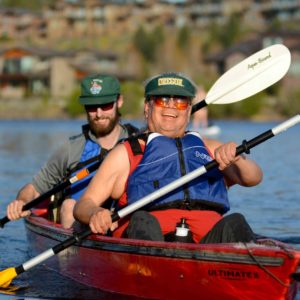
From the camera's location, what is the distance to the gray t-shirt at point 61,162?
7.86m

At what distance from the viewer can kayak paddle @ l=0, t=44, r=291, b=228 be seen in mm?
7340

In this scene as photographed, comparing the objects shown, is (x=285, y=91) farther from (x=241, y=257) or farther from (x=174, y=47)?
(x=241, y=257)

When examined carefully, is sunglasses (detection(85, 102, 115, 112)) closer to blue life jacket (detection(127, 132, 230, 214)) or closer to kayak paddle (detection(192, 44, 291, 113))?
kayak paddle (detection(192, 44, 291, 113))

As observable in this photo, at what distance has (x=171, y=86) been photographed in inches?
246

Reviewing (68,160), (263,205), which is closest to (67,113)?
(263,205)

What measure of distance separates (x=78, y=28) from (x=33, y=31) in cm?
642

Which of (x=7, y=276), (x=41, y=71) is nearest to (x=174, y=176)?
(x=7, y=276)

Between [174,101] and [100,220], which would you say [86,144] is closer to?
[174,101]

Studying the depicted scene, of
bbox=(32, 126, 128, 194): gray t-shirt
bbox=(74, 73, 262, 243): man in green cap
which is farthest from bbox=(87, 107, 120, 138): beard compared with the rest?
bbox=(74, 73, 262, 243): man in green cap

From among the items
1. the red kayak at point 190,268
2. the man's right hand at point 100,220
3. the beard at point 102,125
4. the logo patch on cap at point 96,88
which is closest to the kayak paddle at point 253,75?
the beard at point 102,125

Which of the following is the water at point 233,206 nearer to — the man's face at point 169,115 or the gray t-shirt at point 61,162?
the gray t-shirt at point 61,162

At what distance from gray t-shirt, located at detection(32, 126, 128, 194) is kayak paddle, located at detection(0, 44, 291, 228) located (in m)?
0.91

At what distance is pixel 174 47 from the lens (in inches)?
3760

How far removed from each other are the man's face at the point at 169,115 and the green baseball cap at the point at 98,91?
4.31 ft
